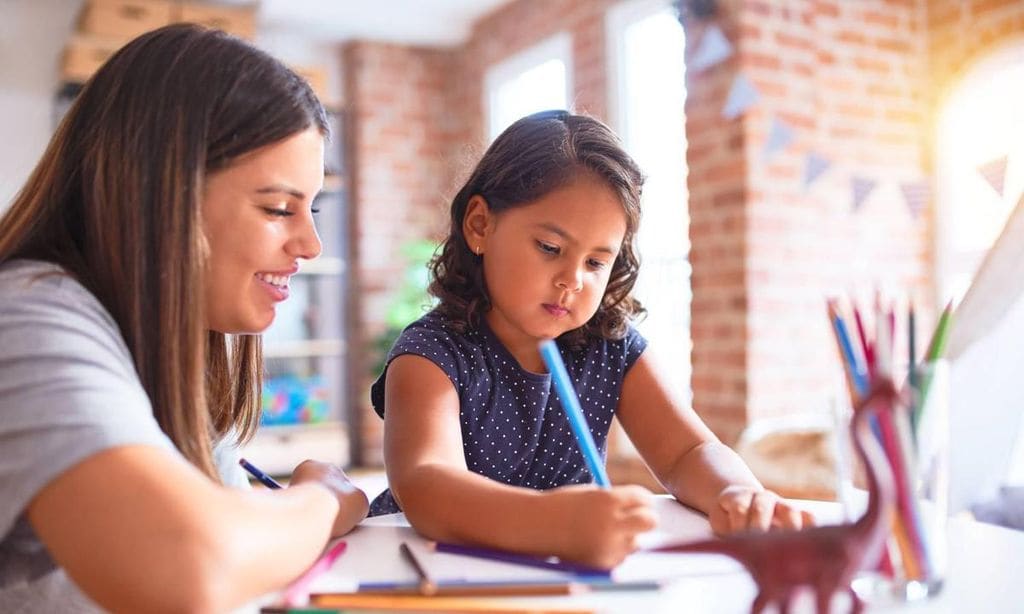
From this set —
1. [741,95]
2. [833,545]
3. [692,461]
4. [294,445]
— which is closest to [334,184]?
[294,445]

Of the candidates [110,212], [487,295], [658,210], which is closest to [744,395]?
[658,210]

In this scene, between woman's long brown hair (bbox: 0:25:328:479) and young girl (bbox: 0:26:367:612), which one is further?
woman's long brown hair (bbox: 0:25:328:479)

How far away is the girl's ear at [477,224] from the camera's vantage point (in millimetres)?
1186

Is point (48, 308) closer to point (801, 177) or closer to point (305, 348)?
point (801, 177)

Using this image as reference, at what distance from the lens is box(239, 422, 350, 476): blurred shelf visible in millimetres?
4520

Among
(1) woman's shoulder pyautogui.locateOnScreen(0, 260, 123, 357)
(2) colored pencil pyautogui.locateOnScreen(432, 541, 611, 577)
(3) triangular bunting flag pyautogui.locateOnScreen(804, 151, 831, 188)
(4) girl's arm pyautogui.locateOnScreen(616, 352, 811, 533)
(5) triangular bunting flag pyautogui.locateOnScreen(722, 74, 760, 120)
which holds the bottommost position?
(2) colored pencil pyautogui.locateOnScreen(432, 541, 611, 577)

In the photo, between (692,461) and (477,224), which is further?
(477,224)

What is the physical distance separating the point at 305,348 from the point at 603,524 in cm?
440

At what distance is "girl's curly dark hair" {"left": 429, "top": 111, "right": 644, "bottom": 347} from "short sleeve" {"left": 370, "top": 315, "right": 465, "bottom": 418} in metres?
0.04

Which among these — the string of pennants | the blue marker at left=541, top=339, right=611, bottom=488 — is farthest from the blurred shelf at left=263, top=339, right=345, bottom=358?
the blue marker at left=541, top=339, right=611, bottom=488

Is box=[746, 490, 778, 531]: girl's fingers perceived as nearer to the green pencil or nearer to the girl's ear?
the green pencil

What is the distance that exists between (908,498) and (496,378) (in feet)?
2.12

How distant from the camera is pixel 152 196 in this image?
690 millimetres

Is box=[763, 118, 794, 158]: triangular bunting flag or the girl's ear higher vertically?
box=[763, 118, 794, 158]: triangular bunting flag
